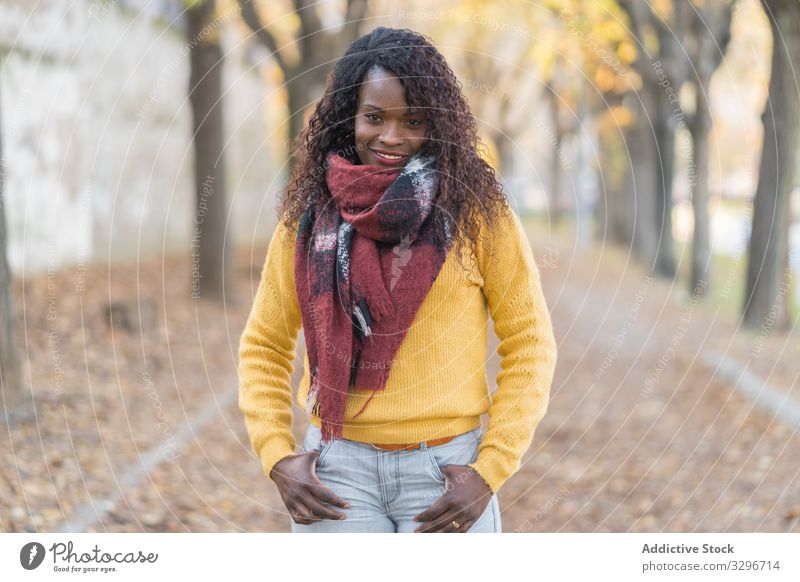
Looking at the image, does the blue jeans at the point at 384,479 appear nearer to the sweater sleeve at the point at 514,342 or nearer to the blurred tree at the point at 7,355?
the sweater sleeve at the point at 514,342

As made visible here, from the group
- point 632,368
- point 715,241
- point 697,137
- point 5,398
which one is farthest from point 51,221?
point 715,241

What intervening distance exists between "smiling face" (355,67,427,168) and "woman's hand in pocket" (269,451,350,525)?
85 cm

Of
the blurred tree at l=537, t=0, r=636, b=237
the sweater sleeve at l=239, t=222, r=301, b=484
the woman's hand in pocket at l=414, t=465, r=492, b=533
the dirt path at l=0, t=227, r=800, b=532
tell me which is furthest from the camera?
the blurred tree at l=537, t=0, r=636, b=237

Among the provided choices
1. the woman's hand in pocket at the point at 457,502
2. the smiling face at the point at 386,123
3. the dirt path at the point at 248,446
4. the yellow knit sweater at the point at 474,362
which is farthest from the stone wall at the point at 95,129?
the woman's hand in pocket at the point at 457,502

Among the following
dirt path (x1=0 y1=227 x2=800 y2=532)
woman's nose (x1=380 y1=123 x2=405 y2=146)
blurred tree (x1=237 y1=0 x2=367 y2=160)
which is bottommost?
dirt path (x1=0 y1=227 x2=800 y2=532)

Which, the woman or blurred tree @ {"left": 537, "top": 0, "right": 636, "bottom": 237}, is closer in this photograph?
the woman

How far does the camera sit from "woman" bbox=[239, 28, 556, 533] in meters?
2.55

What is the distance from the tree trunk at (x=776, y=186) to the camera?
7387mm

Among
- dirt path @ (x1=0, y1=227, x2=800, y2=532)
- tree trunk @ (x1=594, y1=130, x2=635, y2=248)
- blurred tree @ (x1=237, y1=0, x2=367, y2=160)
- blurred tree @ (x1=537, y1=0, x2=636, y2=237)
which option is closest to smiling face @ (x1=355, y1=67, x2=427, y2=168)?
dirt path @ (x1=0, y1=227, x2=800, y2=532)

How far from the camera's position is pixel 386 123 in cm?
256

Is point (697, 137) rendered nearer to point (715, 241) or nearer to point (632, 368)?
point (632, 368)

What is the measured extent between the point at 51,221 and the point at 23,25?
235cm

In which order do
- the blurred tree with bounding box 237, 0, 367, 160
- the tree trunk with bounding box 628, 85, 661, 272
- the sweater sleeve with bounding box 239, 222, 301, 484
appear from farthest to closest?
the tree trunk with bounding box 628, 85, 661, 272 → the blurred tree with bounding box 237, 0, 367, 160 → the sweater sleeve with bounding box 239, 222, 301, 484

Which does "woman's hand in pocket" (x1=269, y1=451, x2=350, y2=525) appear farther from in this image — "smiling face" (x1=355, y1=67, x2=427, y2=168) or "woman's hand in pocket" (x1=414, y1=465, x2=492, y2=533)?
"smiling face" (x1=355, y1=67, x2=427, y2=168)
